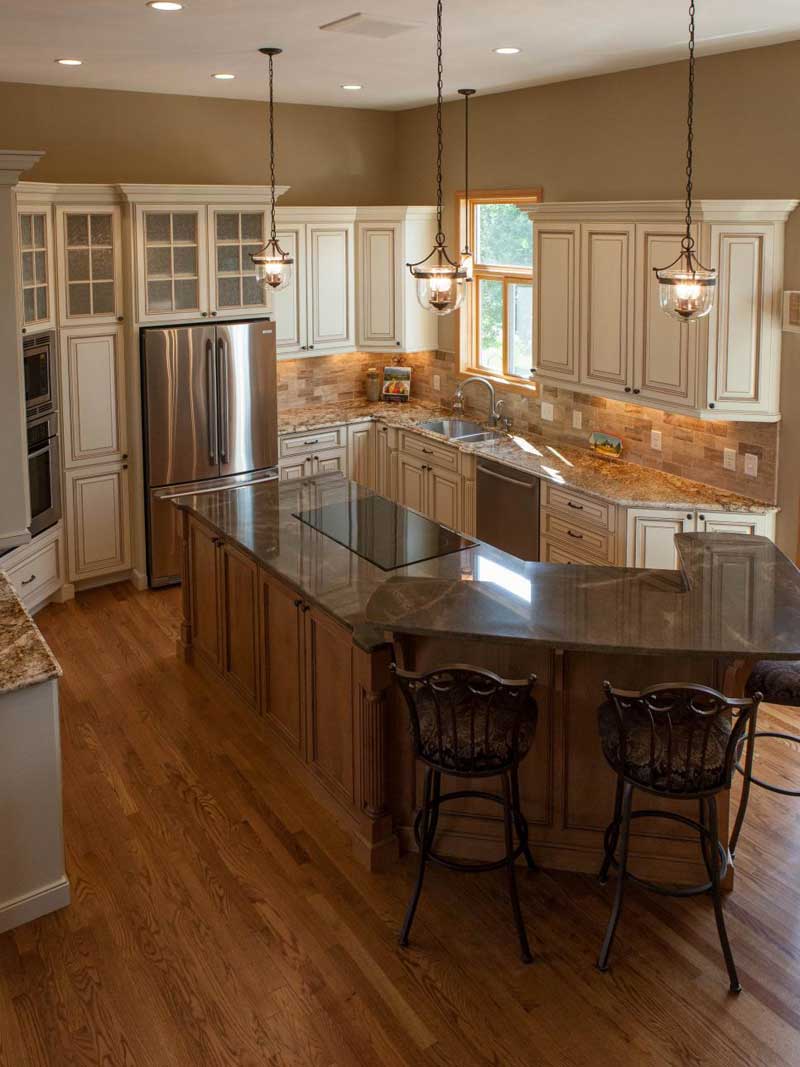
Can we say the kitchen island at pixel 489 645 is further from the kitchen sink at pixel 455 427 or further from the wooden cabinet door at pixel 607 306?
the kitchen sink at pixel 455 427

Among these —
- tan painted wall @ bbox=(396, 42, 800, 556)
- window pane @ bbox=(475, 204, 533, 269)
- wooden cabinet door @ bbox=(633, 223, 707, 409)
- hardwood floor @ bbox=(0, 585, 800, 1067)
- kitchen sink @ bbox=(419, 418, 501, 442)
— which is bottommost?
hardwood floor @ bbox=(0, 585, 800, 1067)

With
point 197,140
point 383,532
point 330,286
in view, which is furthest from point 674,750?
point 197,140

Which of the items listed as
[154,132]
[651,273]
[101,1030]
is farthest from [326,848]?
[154,132]

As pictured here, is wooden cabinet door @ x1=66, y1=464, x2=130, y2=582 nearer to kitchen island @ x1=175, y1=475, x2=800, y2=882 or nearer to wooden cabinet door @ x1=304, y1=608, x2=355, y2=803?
kitchen island @ x1=175, y1=475, x2=800, y2=882

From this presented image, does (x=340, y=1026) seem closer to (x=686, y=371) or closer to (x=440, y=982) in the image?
(x=440, y=982)

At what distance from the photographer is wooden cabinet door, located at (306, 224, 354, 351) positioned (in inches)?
302

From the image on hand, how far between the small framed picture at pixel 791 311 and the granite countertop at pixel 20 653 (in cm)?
380

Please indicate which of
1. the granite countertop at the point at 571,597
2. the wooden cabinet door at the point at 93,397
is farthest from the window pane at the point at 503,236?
the granite countertop at the point at 571,597

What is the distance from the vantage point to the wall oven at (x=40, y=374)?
6.12 metres

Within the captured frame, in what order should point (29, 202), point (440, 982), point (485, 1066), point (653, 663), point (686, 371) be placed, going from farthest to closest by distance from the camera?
point (29, 202)
point (686, 371)
point (653, 663)
point (440, 982)
point (485, 1066)

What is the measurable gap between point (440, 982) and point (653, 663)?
4.26ft

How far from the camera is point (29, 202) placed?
19.9 feet

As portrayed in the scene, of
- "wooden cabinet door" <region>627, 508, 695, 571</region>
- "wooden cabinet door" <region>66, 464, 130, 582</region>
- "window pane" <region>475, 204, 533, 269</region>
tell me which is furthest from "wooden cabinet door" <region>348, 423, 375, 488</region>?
"wooden cabinet door" <region>627, 508, 695, 571</region>

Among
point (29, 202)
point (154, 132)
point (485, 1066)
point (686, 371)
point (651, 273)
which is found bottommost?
point (485, 1066)
